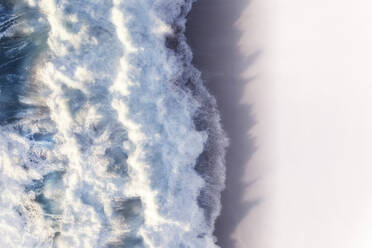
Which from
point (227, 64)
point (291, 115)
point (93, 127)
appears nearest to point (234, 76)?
point (227, 64)

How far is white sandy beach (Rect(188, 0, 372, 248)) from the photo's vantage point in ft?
13.1

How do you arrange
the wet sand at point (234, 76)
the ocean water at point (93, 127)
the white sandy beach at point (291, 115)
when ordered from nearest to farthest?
1. the ocean water at point (93, 127)
2. the white sandy beach at point (291, 115)
3. the wet sand at point (234, 76)

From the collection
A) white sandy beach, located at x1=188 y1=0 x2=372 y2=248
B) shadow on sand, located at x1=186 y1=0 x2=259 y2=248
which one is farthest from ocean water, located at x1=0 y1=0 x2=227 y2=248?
white sandy beach, located at x1=188 y1=0 x2=372 y2=248

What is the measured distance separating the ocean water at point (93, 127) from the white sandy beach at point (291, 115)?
532 millimetres

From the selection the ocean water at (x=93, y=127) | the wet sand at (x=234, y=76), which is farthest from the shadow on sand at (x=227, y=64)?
the ocean water at (x=93, y=127)

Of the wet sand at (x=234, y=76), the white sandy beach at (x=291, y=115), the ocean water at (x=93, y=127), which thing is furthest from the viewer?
the wet sand at (x=234, y=76)

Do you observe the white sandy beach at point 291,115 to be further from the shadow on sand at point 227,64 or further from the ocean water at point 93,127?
the ocean water at point 93,127

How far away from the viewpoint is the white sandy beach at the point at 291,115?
398 cm

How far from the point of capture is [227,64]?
13.7 feet

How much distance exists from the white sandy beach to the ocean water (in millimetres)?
532

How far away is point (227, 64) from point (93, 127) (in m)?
1.55

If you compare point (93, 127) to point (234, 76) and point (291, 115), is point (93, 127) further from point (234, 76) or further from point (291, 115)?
point (291, 115)

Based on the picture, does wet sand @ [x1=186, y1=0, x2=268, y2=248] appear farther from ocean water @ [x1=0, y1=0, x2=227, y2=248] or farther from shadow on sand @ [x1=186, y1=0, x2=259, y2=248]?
ocean water @ [x1=0, y1=0, x2=227, y2=248]

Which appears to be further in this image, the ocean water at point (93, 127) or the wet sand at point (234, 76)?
the wet sand at point (234, 76)
